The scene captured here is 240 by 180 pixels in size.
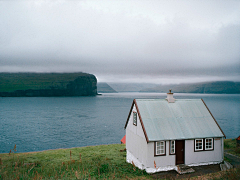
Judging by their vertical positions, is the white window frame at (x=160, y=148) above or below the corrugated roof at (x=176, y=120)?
below

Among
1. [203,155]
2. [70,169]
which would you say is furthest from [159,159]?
[70,169]

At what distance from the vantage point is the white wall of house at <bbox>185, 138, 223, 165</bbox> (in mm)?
18922

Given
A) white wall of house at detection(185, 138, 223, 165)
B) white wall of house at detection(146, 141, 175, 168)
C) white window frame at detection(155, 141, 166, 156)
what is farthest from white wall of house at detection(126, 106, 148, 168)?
white wall of house at detection(185, 138, 223, 165)

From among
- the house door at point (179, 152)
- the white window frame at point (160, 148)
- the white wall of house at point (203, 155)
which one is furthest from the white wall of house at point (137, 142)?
the white wall of house at point (203, 155)

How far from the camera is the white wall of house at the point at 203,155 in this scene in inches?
745

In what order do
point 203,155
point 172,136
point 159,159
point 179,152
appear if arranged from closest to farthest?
point 159,159 < point 172,136 < point 179,152 < point 203,155

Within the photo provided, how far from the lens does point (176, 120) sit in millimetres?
20359

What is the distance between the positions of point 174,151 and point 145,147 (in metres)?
3.25

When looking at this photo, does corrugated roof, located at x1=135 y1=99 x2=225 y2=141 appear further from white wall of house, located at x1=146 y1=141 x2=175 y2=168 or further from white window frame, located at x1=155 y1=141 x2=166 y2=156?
white wall of house, located at x1=146 y1=141 x2=175 y2=168

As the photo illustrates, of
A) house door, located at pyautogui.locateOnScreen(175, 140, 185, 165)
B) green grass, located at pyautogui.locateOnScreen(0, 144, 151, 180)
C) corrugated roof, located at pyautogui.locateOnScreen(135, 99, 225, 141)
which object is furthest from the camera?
corrugated roof, located at pyautogui.locateOnScreen(135, 99, 225, 141)

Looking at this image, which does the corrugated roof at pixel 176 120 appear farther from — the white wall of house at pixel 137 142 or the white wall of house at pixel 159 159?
the white wall of house at pixel 137 142

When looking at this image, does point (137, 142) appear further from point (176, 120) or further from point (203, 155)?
point (203, 155)

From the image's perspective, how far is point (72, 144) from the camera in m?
50.5

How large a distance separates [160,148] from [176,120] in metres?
4.11
